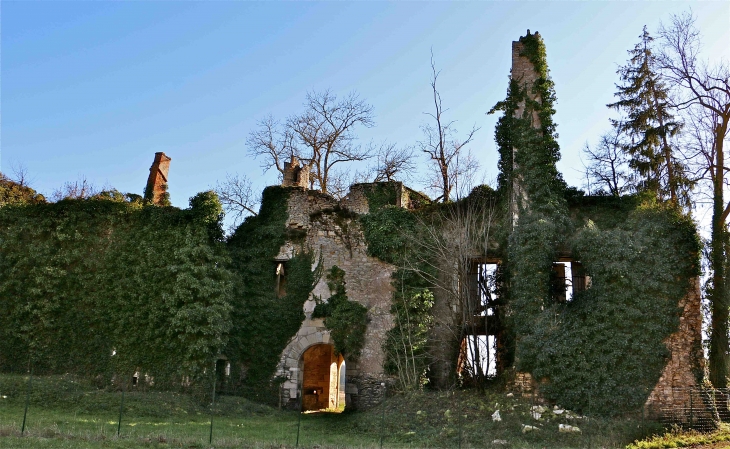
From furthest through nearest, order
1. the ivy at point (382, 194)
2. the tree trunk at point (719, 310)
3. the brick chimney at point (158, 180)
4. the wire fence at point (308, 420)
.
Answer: the brick chimney at point (158, 180), the ivy at point (382, 194), the tree trunk at point (719, 310), the wire fence at point (308, 420)

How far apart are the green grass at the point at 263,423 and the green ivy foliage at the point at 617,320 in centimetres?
85

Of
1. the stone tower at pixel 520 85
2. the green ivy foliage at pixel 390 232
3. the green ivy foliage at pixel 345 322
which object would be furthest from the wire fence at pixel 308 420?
the stone tower at pixel 520 85

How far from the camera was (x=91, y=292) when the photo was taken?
1730 centimetres

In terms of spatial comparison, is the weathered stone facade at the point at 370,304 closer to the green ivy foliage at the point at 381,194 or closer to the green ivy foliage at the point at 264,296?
the green ivy foliage at the point at 381,194

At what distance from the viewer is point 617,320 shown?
49.2 ft

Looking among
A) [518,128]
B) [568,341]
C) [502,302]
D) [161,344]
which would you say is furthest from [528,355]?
[161,344]

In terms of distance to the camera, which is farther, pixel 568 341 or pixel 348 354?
pixel 348 354

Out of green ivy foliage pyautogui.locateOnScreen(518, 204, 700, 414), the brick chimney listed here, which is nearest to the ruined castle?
green ivy foliage pyautogui.locateOnScreen(518, 204, 700, 414)

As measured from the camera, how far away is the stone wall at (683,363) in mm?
14922

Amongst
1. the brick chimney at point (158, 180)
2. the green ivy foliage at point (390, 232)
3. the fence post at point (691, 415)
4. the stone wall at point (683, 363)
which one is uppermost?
the brick chimney at point (158, 180)

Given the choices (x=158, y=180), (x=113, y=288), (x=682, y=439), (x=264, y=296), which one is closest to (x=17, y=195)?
(x=158, y=180)

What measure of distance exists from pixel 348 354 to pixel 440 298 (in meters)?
2.96

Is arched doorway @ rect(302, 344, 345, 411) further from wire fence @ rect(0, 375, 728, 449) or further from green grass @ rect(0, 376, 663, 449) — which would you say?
green grass @ rect(0, 376, 663, 449)

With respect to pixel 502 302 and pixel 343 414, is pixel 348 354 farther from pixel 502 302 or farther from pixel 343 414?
pixel 502 302
